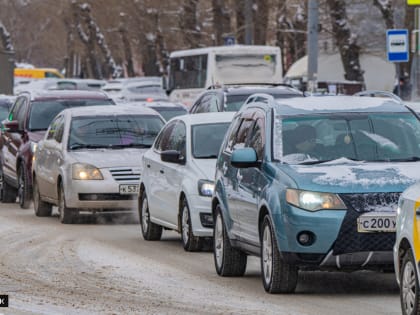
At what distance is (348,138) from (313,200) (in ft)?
4.24

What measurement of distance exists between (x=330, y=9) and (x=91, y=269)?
39369mm

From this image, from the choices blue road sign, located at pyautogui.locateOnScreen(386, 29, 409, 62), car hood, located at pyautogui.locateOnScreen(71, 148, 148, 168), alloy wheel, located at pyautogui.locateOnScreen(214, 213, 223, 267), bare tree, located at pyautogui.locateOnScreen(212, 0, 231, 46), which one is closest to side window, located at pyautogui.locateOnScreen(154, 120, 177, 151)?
car hood, located at pyautogui.locateOnScreen(71, 148, 148, 168)

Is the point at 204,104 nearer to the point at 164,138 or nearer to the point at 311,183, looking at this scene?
the point at 164,138

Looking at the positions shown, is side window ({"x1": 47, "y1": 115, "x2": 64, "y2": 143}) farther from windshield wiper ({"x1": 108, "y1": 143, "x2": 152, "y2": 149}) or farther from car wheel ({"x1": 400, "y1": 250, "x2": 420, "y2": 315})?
car wheel ({"x1": 400, "y1": 250, "x2": 420, "y2": 315})

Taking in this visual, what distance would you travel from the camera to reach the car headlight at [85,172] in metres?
20.2

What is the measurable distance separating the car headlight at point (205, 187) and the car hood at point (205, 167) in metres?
0.06

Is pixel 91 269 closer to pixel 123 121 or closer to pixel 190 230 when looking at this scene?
pixel 190 230

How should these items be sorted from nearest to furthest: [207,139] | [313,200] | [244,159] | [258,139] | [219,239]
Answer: [313,200]
[244,159]
[258,139]
[219,239]
[207,139]

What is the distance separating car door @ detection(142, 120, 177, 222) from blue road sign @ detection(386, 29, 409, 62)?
55.1ft

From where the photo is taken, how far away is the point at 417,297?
9273mm

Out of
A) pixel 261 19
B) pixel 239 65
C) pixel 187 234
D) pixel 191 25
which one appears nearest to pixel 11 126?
pixel 187 234

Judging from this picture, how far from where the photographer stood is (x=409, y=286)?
956 cm

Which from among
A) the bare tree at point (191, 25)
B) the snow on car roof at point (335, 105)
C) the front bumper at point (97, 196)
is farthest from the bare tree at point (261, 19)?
the snow on car roof at point (335, 105)

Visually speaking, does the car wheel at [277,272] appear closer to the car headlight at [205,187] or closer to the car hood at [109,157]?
the car headlight at [205,187]
